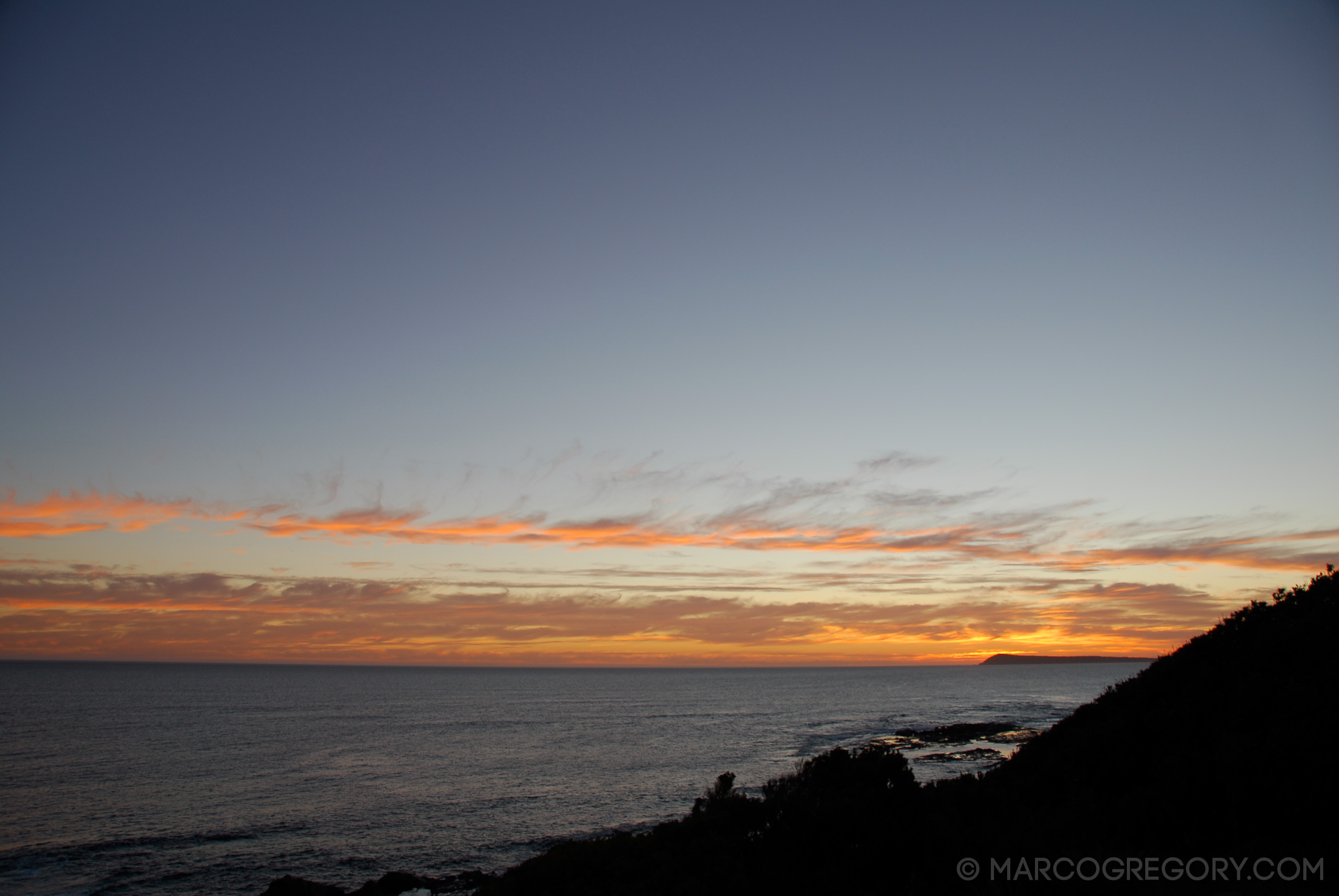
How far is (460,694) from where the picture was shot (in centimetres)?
16450

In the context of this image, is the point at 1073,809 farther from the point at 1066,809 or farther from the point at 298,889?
the point at 298,889

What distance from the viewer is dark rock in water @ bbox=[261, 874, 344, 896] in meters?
26.2

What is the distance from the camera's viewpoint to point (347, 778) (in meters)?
52.5

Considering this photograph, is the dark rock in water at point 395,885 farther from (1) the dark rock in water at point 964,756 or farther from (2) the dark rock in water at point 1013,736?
(2) the dark rock in water at point 1013,736

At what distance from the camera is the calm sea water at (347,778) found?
32.5m

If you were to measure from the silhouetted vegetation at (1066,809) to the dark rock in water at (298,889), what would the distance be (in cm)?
1134

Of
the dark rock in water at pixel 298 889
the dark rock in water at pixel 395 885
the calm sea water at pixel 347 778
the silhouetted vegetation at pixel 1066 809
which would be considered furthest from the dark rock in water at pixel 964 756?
the dark rock in water at pixel 298 889

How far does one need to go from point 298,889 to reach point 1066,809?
1012 inches

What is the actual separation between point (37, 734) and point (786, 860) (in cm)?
9161

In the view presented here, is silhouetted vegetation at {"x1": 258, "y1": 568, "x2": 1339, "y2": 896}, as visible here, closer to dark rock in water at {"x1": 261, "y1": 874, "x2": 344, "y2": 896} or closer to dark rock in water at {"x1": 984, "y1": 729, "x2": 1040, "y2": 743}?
dark rock in water at {"x1": 261, "y1": 874, "x2": 344, "y2": 896}

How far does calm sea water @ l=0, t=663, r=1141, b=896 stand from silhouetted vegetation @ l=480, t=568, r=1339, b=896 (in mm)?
17833

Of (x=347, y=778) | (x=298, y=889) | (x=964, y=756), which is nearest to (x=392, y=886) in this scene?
(x=298, y=889)

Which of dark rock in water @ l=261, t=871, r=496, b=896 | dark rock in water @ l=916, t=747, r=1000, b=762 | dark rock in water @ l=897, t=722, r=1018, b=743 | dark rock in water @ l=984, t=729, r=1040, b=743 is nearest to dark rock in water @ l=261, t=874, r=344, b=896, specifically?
dark rock in water @ l=261, t=871, r=496, b=896

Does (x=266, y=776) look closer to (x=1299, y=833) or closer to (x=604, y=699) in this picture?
(x=1299, y=833)
